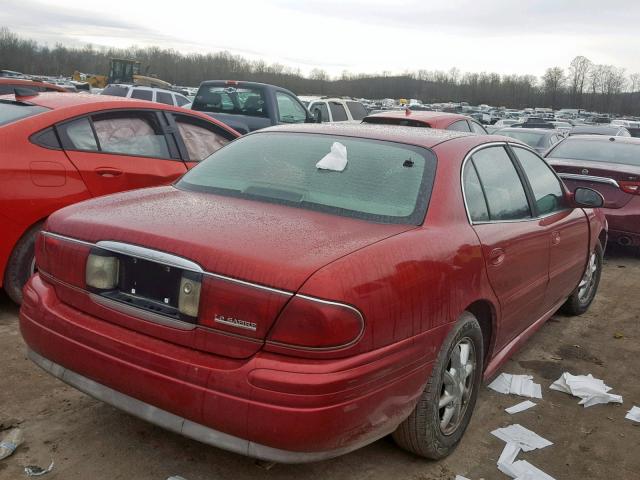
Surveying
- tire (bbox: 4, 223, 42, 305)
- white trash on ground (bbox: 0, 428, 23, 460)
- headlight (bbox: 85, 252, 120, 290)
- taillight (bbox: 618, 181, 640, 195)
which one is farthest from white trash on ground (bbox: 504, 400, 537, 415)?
taillight (bbox: 618, 181, 640, 195)

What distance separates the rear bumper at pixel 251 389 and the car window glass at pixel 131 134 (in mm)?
2509

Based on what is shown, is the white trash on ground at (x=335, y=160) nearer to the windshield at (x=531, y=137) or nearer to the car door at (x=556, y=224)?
the car door at (x=556, y=224)

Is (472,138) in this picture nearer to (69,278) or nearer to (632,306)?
(69,278)

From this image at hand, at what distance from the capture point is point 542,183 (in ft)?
14.0

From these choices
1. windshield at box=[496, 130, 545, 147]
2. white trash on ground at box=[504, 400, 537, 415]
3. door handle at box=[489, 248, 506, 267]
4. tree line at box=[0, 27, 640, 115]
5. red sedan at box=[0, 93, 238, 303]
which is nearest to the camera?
door handle at box=[489, 248, 506, 267]

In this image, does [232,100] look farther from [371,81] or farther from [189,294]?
[371,81]

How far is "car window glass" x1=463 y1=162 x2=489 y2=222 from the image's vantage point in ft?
10.5

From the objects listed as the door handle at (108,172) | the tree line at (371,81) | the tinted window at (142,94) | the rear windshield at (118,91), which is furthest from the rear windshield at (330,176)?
the tree line at (371,81)

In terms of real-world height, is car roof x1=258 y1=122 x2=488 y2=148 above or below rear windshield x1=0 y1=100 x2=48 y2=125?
above

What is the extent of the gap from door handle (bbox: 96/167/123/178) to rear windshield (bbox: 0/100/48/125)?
58cm

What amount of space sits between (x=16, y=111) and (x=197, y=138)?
148 centimetres

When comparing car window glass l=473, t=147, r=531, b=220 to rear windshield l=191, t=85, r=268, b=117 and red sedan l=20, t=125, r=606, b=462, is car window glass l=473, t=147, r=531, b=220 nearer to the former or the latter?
red sedan l=20, t=125, r=606, b=462

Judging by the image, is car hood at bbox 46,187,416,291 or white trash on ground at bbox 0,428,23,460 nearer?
car hood at bbox 46,187,416,291

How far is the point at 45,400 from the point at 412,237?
2.09 meters
